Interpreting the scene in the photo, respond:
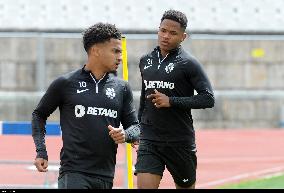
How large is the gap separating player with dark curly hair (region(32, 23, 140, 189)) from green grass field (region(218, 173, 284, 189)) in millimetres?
6599

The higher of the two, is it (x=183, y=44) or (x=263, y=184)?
(x=183, y=44)

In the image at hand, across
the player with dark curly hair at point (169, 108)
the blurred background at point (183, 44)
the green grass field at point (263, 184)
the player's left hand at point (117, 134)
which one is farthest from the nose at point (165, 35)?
the blurred background at point (183, 44)

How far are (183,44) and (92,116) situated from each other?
43.9 feet

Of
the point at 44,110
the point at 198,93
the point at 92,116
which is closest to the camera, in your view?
the point at 92,116

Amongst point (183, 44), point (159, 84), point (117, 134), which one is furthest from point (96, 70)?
point (183, 44)

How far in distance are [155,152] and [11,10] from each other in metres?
17.1

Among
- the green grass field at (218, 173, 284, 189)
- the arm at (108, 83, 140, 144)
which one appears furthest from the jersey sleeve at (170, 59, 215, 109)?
the green grass field at (218, 173, 284, 189)

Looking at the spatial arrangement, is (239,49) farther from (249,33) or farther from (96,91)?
(96,91)

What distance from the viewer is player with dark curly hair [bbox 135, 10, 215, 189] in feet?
25.1

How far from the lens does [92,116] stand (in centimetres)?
610

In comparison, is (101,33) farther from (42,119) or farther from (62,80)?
(42,119)

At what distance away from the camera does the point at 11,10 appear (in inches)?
953

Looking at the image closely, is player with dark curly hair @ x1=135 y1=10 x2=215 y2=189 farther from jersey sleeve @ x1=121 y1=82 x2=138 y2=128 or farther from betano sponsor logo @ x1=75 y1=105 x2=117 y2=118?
betano sponsor logo @ x1=75 y1=105 x2=117 y2=118

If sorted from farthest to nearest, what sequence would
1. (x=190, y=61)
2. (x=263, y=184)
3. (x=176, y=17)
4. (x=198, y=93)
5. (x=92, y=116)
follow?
(x=263, y=184), (x=176, y=17), (x=190, y=61), (x=198, y=93), (x=92, y=116)
